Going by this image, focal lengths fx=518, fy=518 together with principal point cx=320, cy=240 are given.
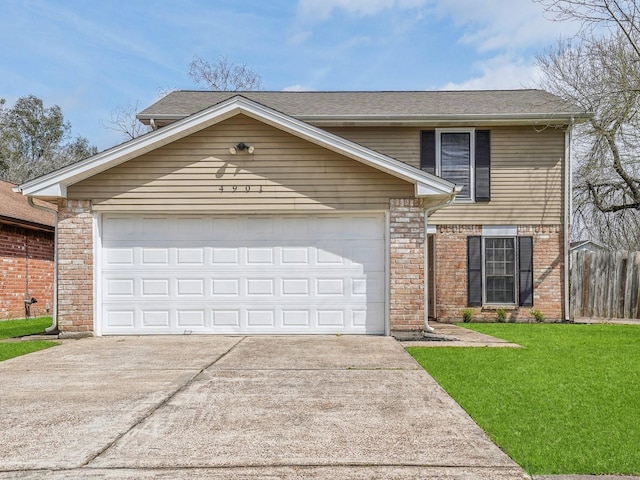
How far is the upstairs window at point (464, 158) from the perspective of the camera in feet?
42.3

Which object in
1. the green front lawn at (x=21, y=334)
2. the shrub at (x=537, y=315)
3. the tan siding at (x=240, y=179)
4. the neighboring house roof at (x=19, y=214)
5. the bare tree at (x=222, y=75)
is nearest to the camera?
the green front lawn at (x=21, y=334)

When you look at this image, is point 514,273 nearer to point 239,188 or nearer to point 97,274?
point 239,188

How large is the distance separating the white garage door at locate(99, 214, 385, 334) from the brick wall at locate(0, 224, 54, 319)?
5522 millimetres

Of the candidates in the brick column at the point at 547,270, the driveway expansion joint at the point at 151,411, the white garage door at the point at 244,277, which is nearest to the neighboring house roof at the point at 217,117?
the white garage door at the point at 244,277

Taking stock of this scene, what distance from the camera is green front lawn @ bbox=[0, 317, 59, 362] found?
26.1 ft

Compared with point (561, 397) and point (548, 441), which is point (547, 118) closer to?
point (561, 397)

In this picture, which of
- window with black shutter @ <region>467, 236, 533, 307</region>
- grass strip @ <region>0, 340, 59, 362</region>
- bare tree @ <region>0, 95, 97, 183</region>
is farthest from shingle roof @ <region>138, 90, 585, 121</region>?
bare tree @ <region>0, 95, 97, 183</region>

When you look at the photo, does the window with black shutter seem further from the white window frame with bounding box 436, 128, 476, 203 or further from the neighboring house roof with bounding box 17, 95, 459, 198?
the neighboring house roof with bounding box 17, 95, 459, 198

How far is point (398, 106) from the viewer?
1353cm

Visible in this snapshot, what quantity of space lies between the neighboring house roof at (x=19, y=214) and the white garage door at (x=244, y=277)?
506cm

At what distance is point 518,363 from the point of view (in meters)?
6.93

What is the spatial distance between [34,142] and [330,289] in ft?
110

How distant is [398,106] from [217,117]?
6018 millimetres

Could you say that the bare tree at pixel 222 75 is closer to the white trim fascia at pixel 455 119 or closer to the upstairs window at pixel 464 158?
the white trim fascia at pixel 455 119
